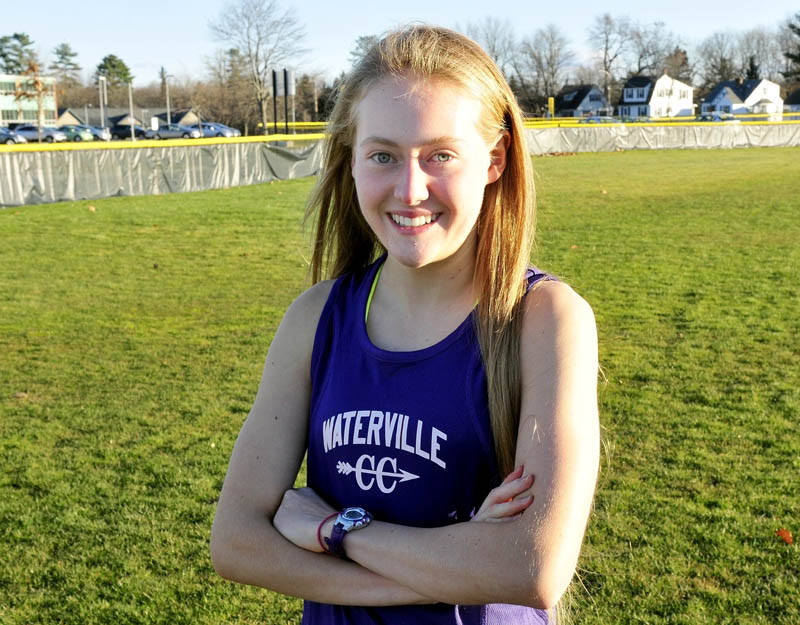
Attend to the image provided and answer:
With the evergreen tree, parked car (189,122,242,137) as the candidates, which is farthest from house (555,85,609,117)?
parked car (189,122,242,137)

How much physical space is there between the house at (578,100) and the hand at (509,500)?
374 feet

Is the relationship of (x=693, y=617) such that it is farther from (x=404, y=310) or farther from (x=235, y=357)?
(x=235, y=357)

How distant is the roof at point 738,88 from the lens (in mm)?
112062

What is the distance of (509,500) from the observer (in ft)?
5.49

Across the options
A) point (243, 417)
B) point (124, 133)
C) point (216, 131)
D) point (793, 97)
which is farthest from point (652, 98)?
point (243, 417)

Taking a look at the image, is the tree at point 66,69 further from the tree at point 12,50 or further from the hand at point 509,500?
the hand at point 509,500

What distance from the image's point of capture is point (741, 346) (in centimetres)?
784

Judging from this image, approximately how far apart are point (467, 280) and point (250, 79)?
7815cm

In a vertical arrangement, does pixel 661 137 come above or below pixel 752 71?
below

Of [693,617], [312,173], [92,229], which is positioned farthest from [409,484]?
[312,173]

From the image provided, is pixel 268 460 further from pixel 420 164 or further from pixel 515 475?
pixel 420 164

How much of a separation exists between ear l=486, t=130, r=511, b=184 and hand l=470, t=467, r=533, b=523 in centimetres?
63

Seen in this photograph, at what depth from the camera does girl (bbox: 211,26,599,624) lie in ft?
5.49

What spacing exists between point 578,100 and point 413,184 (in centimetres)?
11686
